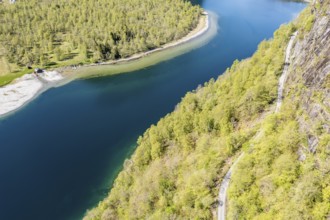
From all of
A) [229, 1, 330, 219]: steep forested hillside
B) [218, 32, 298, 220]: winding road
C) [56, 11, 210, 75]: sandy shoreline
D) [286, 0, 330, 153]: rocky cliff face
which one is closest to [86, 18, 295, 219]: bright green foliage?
[218, 32, 298, 220]: winding road

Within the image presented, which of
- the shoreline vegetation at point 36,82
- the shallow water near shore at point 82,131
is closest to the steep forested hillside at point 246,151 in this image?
the shallow water near shore at point 82,131

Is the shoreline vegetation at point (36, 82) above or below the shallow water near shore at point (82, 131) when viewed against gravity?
above

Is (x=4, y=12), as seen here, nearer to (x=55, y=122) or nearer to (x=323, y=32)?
(x=55, y=122)

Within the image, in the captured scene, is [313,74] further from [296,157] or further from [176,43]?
[176,43]

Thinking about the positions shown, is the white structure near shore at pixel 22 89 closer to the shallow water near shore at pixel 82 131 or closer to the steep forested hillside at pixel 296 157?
the shallow water near shore at pixel 82 131

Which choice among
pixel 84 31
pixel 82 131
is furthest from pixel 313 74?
pixel 84 31

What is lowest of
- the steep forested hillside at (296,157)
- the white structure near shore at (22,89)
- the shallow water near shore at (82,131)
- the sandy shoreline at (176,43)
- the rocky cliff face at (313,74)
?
the shallow water near shore at (82,131)

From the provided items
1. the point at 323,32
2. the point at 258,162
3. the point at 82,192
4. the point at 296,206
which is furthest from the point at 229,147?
the point at 82,192

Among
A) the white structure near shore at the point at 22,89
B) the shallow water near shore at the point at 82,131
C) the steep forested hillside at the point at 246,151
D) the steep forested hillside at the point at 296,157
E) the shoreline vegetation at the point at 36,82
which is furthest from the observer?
the shoreline vegetation at the point at 36,82

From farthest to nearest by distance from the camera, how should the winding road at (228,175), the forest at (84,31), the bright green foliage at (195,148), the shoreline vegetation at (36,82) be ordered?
the forest at (84,31) < the shoreline vegetation at (36,82) < the bright green foliage at (195,148) < the winding road at (228,175)
